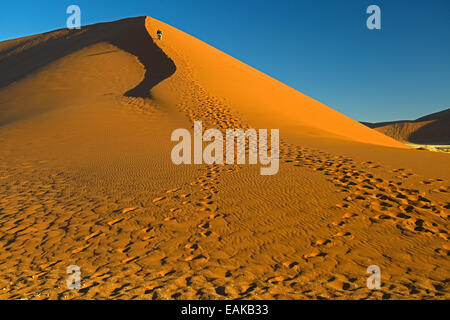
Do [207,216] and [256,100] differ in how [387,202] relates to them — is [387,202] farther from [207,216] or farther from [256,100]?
[256,100]

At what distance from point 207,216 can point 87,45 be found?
27023 millimetres

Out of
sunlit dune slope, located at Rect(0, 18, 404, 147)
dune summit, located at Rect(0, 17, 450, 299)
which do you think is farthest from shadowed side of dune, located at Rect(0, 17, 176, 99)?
dune summit, located at Rect(0, 17, 450, 299)

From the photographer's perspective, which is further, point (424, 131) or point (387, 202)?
point (424, 131)

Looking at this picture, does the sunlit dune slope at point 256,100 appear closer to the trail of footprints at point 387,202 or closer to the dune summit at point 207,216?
the dune summit at point 207,216

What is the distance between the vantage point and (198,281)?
3.83 meters

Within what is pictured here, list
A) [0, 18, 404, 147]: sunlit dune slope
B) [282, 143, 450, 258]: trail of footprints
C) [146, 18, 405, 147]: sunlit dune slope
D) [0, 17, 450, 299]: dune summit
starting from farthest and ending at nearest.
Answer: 1. [0, 18, 404, 147]: sunlit dune slope
2. [146, 18, 405, 147]: sunlit dune slope
3. [282, 143, 450, 258]: trail of footprints
4. [0, 17, 450, 299]: dune summit

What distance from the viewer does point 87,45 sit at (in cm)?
2695

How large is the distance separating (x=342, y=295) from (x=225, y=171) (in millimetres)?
4945

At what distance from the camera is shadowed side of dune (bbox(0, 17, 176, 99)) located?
804 inches

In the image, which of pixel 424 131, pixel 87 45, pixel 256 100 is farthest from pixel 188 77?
pixel 424 131

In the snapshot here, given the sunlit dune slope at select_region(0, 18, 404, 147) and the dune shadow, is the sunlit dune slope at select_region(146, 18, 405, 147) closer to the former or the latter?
the sunlit dune slope at select_region(0, 18, 404, 147)

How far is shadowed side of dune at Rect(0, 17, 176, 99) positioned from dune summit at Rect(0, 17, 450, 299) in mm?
6582
